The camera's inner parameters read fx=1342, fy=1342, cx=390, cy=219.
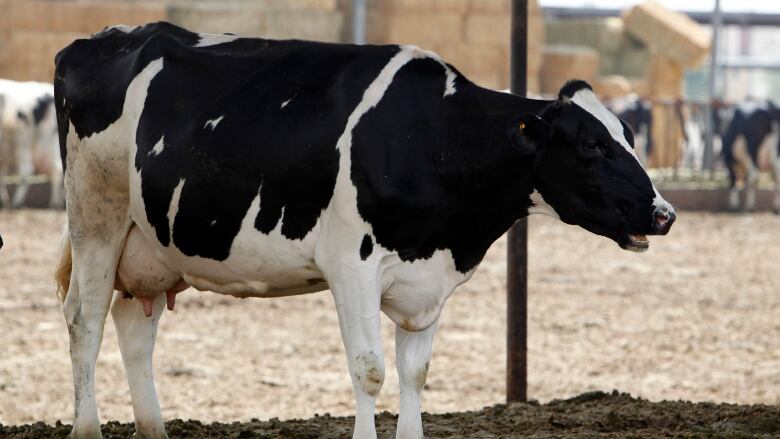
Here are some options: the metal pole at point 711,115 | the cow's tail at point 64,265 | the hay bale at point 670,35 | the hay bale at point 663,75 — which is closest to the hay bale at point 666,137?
the metal pole at point 711,115

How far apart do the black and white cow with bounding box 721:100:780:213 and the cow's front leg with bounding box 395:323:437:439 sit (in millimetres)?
17444

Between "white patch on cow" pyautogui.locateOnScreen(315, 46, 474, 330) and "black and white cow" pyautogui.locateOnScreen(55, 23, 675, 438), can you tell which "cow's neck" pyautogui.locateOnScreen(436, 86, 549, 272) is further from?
"white patch on cow" pyautogui.locateOnScreen(315, 46, 474, 330)

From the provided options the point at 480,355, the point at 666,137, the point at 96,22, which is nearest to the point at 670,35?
the point at 666,137

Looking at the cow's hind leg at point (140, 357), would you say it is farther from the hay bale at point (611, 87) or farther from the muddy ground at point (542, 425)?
the hay bale at point (611, 87)

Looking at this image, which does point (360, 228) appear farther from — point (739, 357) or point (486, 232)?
point (739, 357)

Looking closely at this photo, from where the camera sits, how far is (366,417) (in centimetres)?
456

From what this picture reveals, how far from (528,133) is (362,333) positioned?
87 cm

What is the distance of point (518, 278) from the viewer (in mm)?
6684

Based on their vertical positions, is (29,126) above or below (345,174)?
above

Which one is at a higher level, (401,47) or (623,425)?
(401,47)

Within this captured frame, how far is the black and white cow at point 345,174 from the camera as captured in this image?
14.6 feet

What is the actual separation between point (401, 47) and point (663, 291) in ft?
26.1

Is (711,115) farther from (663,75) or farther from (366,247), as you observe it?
(366,247)

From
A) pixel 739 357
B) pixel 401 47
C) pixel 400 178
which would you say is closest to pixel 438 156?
pixel 400 178
